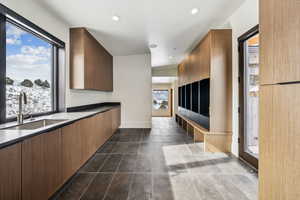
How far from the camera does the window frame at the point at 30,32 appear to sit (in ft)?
6.57

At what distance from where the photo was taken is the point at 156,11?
9.39 feet

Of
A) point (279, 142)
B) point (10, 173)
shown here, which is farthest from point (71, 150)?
point (279, 142)

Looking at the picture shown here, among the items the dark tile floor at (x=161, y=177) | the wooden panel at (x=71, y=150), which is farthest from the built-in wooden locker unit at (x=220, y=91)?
the wooden panel at (x=71, y=150)

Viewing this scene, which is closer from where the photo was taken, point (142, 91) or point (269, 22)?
point (269, 22)

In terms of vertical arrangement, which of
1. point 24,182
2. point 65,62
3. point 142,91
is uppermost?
point 65,62

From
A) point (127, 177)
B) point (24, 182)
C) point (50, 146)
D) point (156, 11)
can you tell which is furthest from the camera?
point (156, 11)

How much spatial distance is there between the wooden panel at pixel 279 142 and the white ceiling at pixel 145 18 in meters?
2.09

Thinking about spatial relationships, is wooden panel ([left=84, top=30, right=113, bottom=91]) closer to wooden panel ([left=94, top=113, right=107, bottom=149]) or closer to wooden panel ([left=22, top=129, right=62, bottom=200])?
wooden panel ([left=94, top=113, right=107, bottom=149])

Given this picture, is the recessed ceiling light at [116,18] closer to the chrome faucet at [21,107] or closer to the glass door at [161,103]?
the chrome faucet at [21,107]

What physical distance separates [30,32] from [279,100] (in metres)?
3.25

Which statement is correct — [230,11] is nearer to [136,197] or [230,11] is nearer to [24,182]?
[136,197]

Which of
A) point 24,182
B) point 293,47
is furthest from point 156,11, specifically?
point 24,182

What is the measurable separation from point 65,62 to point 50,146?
6.76 feet

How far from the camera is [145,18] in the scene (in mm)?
3115
